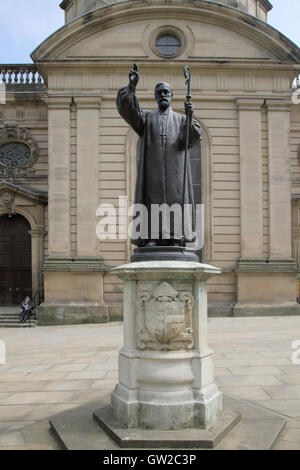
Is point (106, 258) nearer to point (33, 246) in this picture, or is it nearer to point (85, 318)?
point (85, 318)

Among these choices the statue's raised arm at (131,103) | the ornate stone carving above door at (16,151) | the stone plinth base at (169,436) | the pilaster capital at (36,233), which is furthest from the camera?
the ornate stone carving above door at (16,151)

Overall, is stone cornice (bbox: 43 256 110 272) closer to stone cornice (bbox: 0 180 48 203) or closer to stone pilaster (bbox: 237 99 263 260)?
stone cornice (bbox: 0 180 48 203)

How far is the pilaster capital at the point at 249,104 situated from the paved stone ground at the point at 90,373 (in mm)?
9407

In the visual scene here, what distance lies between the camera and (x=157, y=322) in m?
4.68

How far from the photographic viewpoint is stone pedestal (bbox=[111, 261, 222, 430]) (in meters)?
4.53

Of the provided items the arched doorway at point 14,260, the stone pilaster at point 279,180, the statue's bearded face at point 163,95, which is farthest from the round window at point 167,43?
the statue's bearded face at point 163,95

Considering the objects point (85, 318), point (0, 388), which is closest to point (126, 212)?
point (85, 318)

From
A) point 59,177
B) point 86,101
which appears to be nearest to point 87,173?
point 59,177

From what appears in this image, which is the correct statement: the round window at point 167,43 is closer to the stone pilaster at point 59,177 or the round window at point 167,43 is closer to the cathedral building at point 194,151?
the cathedral building at point 194,151

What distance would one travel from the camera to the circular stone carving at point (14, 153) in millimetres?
20062

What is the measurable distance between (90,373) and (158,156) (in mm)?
4701

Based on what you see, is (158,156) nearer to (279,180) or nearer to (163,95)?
(163,95)

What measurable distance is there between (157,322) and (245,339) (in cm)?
754

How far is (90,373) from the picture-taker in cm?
782
